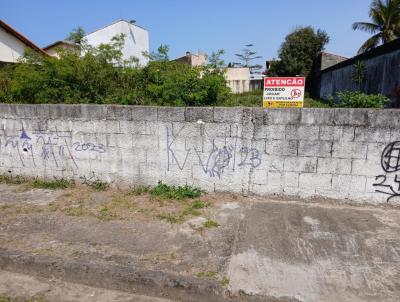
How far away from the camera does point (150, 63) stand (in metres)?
6.02

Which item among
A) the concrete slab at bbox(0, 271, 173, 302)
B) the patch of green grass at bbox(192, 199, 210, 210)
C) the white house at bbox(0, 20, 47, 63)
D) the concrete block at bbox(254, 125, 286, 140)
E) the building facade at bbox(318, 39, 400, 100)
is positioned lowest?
the concrete slab at bbox(0, 271, 173, 302)

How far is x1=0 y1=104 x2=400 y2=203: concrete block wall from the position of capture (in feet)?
13.9

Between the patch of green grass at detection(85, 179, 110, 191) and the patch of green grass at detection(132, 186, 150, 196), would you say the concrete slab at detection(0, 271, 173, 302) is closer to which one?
the patch of green grass at detection(132, 186, 150, 196)

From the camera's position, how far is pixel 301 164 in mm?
4504

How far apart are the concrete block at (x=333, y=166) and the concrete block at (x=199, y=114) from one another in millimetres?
1771

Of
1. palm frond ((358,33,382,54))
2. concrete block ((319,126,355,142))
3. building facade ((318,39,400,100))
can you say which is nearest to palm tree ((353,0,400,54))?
palm frond ((358,33,382,54))

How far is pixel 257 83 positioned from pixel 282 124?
36.7m

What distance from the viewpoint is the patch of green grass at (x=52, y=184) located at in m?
5.43

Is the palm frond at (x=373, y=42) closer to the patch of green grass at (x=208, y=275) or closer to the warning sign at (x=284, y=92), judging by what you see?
the warning sign at (x=284, y=92)

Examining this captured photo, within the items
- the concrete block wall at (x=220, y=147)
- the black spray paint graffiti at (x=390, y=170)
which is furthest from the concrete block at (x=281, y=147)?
the black spray paint graffiti at (x=390, y=170)

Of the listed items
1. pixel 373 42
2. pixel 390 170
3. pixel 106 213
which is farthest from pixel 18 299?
pixel 373 42

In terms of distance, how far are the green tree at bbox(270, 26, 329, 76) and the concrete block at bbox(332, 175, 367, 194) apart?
27629 mm

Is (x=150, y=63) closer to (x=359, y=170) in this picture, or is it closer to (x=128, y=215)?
(x=128, y=215)

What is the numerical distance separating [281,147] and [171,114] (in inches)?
70.4
